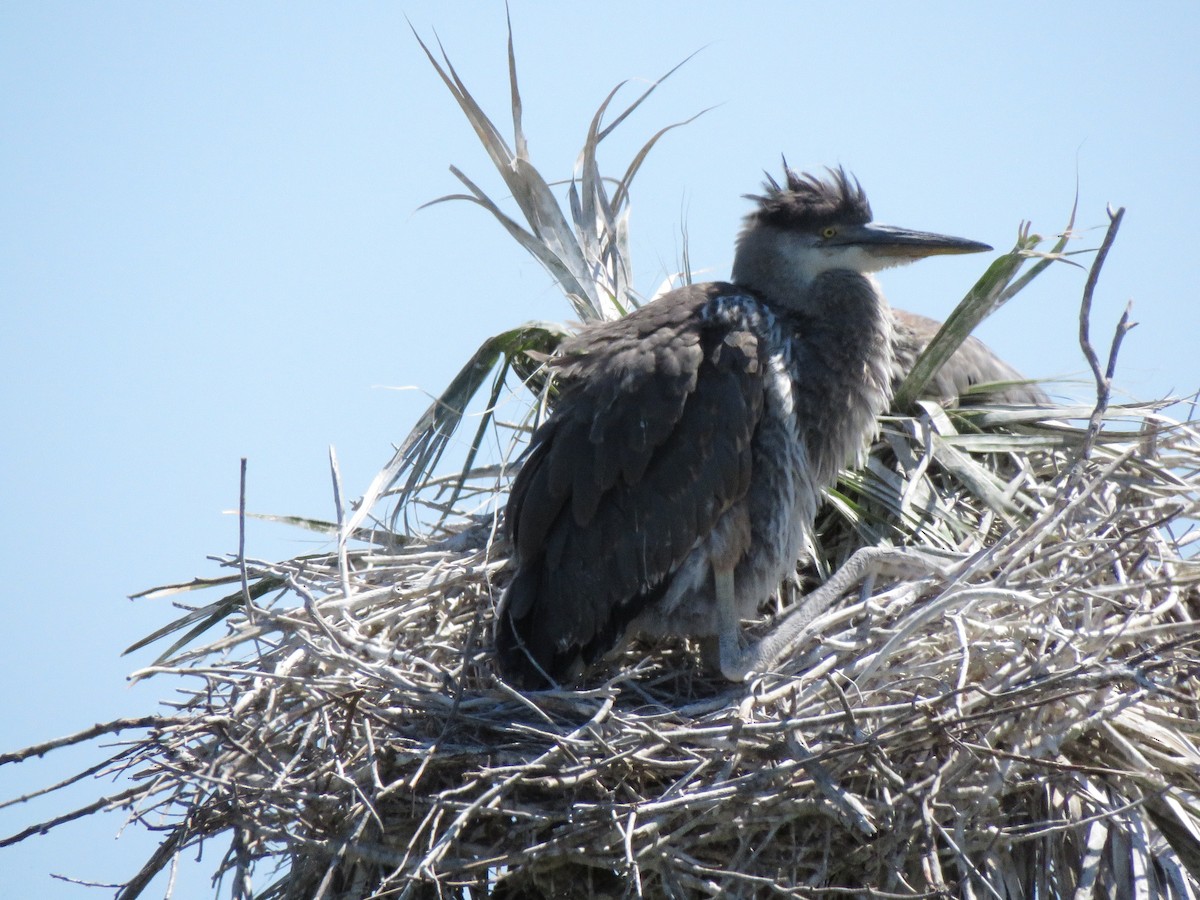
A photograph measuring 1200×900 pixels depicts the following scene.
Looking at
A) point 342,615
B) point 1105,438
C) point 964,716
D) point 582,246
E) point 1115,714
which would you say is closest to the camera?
point 964,716

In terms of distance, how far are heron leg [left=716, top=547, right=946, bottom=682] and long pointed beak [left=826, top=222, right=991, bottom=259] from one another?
124 centimetres

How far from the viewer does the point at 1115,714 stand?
13.6 feet

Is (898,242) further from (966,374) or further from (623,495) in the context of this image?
(623,495)

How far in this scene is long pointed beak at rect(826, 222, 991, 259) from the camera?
5.54 metres

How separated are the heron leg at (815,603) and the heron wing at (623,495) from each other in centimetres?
36

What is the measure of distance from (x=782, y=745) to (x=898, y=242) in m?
2.35

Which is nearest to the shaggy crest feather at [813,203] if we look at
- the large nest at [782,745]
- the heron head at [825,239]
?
the heron head at [825,239]

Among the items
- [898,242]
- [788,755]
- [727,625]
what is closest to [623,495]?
[727,625]

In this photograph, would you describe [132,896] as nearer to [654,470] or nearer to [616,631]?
[616,631]

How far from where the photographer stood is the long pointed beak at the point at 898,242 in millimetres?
5543

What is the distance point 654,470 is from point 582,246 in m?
1.64

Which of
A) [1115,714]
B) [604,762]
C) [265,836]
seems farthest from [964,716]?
[265,836]

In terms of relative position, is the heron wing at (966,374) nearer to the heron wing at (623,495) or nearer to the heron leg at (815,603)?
the heron leg at (815,603)

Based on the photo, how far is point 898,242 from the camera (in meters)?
5.57
